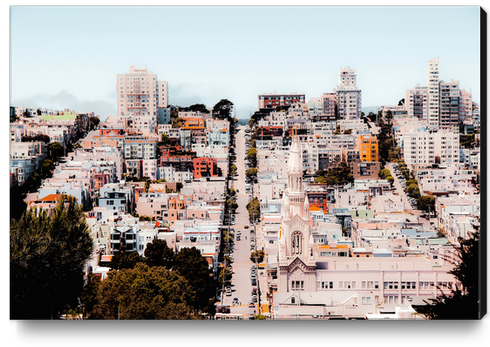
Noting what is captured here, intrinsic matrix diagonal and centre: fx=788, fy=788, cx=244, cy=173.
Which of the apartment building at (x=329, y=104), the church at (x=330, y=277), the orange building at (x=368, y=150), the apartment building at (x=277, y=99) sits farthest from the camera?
the orange building at (x=368, y=150)

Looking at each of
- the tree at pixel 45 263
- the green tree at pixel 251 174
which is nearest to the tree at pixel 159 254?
the tree at pixel 45 263

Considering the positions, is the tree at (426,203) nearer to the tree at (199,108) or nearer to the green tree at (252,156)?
the green tree at (252,156)

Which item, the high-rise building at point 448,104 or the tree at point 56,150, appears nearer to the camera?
the high-rise building at point 448,104

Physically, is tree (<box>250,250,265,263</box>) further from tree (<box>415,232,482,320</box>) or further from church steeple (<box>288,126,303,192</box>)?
tree (<box>415,232,482,320</box>)

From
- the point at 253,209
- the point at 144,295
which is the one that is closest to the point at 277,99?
the point at 253,209

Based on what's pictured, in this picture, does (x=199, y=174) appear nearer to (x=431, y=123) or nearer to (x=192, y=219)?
(x=192, y=219)

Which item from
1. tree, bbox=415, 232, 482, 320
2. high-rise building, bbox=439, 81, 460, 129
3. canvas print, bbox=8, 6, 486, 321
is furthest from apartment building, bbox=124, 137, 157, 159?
tree, bbox=415, 232, 482, 320
